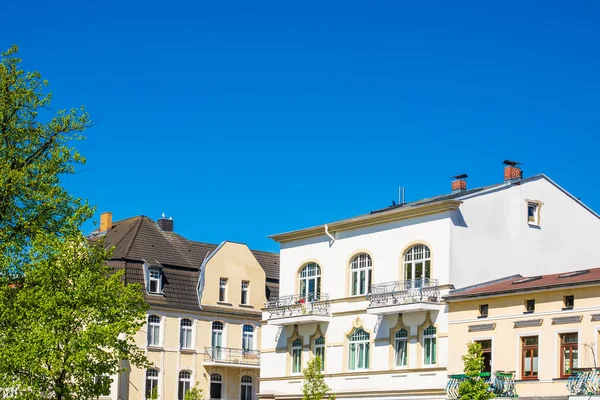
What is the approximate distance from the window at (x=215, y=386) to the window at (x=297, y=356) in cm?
→ 1413

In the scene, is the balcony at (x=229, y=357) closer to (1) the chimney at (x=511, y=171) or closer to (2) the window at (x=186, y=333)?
(2) the window at (x=186, y=333)

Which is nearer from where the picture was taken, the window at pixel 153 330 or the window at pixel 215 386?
the window at pixel 153 330

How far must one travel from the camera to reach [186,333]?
67.9 metres

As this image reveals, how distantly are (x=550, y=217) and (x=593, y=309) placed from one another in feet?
39.5

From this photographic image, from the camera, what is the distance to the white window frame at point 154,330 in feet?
217

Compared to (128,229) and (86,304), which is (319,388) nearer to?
(86,304)

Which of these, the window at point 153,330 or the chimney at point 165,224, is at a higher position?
the chimney at point 165,224

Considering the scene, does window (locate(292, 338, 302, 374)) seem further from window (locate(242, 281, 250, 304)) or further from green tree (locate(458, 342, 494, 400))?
window (locate(242, 281, 250, 304))

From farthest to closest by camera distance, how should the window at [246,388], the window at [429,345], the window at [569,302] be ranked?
1. the window at [246,388]
2. the window at [429,345]
3. the window at [569,302]

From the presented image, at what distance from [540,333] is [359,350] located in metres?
11.5

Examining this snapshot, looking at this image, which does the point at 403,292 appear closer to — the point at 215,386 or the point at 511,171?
the point at 511,171

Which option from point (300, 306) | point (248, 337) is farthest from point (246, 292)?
point (300, 306)

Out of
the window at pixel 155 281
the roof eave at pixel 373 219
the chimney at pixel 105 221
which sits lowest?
the window at pixel 155 281

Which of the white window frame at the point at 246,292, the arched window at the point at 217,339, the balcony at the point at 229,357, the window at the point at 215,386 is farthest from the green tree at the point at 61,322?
the white window frame at the point at 246,292
